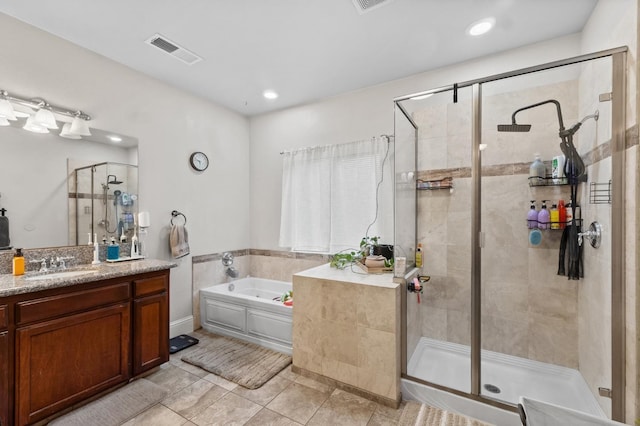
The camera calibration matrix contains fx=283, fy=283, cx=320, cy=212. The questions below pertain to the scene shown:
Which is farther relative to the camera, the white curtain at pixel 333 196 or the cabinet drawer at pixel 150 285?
the white curtain at pixel 333 196

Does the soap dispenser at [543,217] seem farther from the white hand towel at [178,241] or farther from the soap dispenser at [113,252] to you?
the soap dispenser at [113,252]

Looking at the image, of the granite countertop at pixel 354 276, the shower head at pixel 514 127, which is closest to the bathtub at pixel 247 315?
the granite countertop at pixel 354 276

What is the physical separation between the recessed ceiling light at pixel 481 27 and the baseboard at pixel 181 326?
3.93 m

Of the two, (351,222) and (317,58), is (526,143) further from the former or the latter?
(317,58)

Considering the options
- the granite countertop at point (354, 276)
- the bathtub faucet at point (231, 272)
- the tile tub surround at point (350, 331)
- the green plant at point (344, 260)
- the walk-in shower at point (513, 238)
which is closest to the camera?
the walk-in shower at point (513, 238)

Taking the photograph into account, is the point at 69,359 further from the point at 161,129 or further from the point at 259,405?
the point at 161,129

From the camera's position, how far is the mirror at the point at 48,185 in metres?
2.10

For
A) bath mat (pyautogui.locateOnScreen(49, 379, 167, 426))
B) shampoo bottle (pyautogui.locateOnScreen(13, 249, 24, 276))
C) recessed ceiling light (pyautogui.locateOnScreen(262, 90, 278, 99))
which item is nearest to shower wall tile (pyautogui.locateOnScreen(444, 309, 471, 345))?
bath mat (pyautogui.locateOnScreen(49, 379, 167, 426))

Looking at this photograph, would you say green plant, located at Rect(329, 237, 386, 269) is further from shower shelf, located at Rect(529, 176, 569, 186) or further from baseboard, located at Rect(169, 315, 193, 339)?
baseboard, located at Rect(169, 315, 193, 339)

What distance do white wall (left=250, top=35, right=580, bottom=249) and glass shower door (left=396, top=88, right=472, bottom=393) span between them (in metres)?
0.37

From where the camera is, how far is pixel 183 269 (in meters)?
3.24

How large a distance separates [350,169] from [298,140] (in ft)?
2.93

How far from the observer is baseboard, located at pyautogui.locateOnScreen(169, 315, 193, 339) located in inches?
122

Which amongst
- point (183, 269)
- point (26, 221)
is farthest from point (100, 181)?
point (183, 269)
